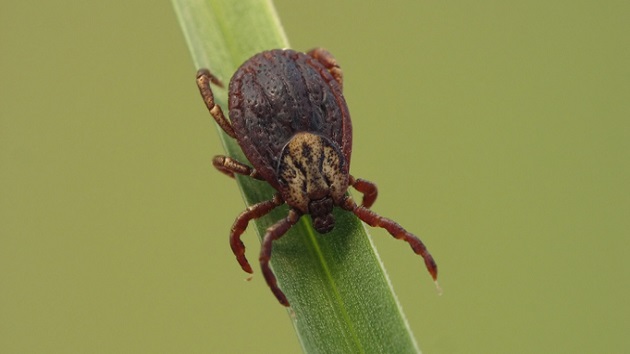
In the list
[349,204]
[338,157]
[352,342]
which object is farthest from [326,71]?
[352,342]

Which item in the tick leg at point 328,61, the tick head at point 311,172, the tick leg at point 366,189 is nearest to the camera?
A: the tick head at point 311,172

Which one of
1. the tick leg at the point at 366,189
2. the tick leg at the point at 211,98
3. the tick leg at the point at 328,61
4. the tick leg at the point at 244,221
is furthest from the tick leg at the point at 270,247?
the tick leg at the point at 328,61

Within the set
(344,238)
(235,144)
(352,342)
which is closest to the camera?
(352,342)

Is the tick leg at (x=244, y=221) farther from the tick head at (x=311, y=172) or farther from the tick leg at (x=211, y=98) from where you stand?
the tick leg at (x=211, y=98)

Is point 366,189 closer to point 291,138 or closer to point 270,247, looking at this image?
point 291,138

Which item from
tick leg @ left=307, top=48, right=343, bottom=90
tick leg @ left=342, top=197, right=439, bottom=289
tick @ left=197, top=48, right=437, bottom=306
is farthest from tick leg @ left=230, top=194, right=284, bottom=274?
tick leg @ left=307, top=48, right=343, bottom=90

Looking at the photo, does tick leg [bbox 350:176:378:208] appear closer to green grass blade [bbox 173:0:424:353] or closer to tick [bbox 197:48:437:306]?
tick [bbox 197:48:437:306]

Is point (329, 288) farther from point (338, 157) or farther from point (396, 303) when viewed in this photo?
point (338, 157)
